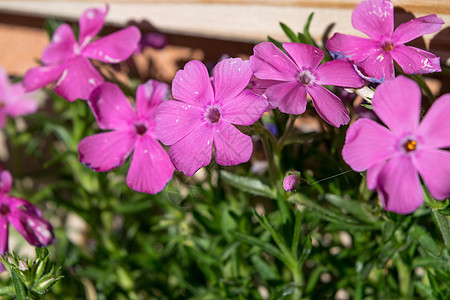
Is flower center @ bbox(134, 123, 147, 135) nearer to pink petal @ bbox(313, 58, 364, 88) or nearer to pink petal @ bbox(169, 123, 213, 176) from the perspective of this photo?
pink petal @ bbox(169, 123, 213, 176)

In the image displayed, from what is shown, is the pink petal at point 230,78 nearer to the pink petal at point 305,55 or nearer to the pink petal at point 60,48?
the pink petal at point 305,55

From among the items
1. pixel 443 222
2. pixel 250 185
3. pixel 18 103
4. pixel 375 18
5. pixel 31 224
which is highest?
pixel 375 18

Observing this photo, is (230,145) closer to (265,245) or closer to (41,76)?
(265,245)

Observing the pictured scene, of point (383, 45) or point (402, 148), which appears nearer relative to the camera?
point (402, 148)

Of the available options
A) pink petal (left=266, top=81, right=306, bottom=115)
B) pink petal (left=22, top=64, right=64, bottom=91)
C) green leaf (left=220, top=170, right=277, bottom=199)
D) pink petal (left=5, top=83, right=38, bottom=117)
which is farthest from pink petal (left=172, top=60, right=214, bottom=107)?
pink petal (left=5, top=83, right=38, bottom=117)

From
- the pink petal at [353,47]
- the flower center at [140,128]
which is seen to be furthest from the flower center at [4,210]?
the pink petal at [353,47]

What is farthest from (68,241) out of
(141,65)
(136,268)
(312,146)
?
(312,146)

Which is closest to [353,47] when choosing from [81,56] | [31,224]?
[81,56]

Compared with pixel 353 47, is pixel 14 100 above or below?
below
